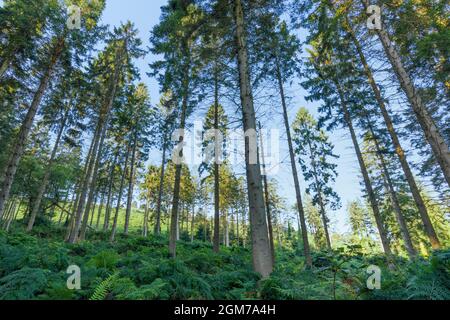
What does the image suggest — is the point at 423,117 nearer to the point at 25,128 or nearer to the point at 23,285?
the point at 23,285

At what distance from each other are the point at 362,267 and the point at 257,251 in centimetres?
224

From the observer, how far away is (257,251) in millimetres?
5266

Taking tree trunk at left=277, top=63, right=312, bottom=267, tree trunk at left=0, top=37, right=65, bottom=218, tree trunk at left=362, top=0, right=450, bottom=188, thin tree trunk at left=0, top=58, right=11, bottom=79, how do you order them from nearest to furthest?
tree trunk at left=362, top=0, right=450, bottom=188, tree trunk at left=0, top=37, right=65, bottom=218, thin tree trunk at left=0, top=58, right=11, bottom=79, tree trunk at left=277, top=63, right=312, bottom=267

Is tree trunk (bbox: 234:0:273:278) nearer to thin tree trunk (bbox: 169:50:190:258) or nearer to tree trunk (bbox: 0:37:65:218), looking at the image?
thin tree trunk (bbox: 169:50:190:258)

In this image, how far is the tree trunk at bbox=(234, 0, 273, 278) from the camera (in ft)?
17.2

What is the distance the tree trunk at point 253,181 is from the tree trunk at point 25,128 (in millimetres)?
9475

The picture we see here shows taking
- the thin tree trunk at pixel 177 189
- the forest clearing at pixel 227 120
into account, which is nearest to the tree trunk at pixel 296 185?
the forest clearing at pixel 227 120

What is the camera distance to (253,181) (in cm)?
580

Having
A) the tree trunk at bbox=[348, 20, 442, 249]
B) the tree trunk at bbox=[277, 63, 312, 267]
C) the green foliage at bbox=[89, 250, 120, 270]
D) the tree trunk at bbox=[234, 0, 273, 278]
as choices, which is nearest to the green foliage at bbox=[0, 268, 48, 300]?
the green foliage at bbox=[89, 250, 120, 270]

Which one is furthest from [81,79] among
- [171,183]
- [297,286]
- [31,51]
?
[171,183]

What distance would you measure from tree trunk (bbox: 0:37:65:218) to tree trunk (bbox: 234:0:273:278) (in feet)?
31.1

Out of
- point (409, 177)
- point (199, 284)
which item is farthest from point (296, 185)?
point (199, 284)

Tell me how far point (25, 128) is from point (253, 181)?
10.4 m
